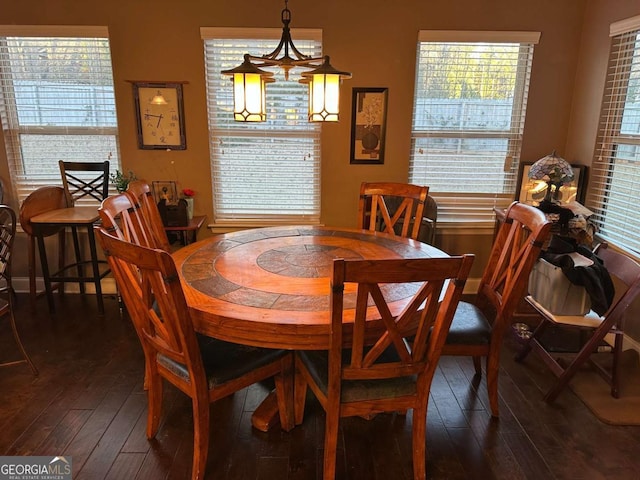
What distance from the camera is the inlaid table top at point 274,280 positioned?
154 centimetres

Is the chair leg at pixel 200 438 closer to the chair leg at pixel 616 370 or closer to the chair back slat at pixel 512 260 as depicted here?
the chair back slat at pixel 512 260

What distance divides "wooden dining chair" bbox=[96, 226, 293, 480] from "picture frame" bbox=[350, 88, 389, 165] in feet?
6.58

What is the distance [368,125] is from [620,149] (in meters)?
1.73

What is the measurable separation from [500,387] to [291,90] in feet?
8.26

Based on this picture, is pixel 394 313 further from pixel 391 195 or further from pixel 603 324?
pixel 391 195

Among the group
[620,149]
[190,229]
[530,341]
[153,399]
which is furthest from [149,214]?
[620,149]

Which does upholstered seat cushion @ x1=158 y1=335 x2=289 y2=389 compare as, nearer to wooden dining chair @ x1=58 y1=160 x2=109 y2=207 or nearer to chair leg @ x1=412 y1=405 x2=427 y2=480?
chair leg @ x1=412 y1=405 x2=427 y2=480

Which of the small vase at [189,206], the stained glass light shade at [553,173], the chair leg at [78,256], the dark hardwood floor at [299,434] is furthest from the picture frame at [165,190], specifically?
the stained glass light shade at [553,173]

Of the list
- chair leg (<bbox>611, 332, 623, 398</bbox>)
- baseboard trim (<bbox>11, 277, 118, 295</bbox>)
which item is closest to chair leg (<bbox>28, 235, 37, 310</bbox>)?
baseboard trim (<bbox>11, 277, 118, 295</bbox>)

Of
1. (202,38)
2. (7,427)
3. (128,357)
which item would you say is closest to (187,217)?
(128,357)

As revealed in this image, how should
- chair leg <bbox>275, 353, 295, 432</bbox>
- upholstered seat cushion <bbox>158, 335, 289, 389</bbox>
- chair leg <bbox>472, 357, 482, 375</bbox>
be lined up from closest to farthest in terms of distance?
1. upholstered seat cushion <bbox>158, 335, 289, 389</bbox>
2. chair leg <bbox>275, 353, 295, 432</bbox>
3. chair leg <bbox>472, 357, 482, 375</bbox>

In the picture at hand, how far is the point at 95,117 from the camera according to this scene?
11.3 feet

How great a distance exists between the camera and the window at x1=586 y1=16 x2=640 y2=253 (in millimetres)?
2832
